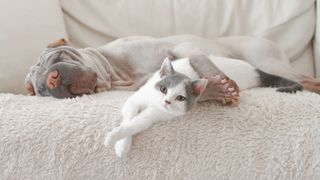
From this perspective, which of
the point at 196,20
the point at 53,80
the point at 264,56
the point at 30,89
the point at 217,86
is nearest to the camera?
the point at 217,86

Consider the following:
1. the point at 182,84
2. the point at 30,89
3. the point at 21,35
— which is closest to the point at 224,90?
the point at 182,84

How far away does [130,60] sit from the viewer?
1.66 metres

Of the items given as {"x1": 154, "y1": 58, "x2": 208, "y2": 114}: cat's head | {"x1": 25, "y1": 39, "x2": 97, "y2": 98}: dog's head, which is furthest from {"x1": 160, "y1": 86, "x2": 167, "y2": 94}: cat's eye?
{"x1": 25, "y1": 39, "x2": 97, "y2": 98}: dog's head

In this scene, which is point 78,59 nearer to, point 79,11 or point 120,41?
point 120,41

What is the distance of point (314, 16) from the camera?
6.18 feet

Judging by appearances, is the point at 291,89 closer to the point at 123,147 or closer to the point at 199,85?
the point at 199,85

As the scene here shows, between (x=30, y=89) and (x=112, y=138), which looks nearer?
(x=112, y=138)

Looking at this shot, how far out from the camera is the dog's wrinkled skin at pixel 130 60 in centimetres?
142

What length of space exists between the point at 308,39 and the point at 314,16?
0.10 metres

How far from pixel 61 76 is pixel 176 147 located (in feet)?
1.40

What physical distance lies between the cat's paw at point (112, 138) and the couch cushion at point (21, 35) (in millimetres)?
626

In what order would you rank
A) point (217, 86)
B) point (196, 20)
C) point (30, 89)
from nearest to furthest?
point (217, 86) → point (30, 89) → point (196, 20)

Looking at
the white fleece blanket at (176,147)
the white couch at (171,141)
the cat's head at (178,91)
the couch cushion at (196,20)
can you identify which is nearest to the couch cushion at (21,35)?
the couch cushion at (196,20)

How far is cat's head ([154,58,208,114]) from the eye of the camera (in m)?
1.10
